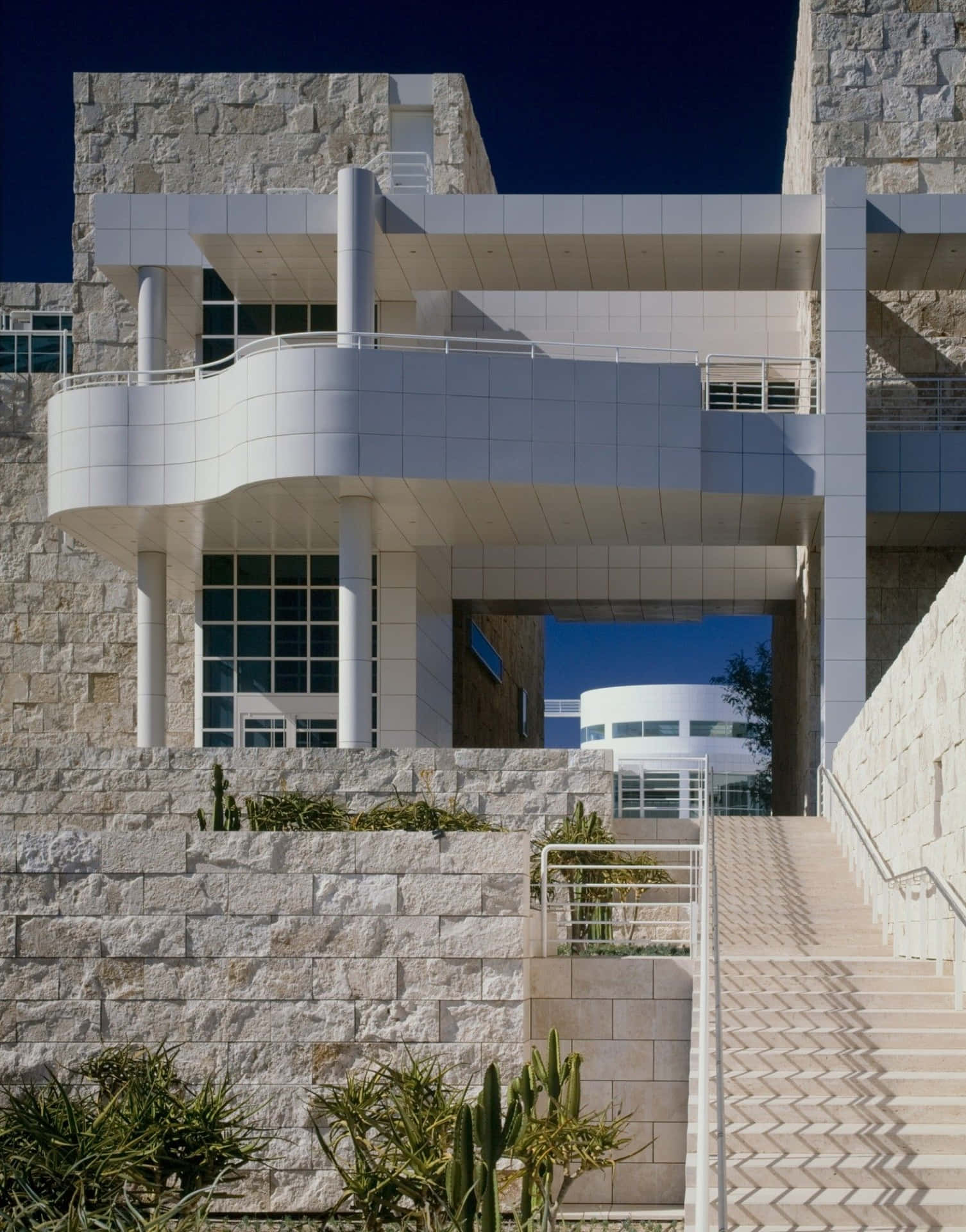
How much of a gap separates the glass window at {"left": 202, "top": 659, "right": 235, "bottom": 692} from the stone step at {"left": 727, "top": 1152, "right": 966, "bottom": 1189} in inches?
810

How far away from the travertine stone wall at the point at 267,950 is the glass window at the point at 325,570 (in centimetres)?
1578

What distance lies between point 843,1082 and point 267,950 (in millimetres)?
5107

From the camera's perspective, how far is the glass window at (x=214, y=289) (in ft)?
96.4

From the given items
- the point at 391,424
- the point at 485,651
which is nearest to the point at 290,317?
the point at 391,424

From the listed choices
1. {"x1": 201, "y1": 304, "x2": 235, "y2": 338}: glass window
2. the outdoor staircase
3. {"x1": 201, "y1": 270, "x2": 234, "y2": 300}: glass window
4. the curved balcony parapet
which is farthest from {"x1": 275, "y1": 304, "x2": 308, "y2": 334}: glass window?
the outdoor staircase

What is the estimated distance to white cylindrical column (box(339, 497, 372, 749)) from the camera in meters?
24.7

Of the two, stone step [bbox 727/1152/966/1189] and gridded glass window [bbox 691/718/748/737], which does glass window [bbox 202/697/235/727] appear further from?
gridded glass window [bbox 691/718/748/737]

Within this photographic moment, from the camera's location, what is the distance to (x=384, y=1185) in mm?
11562

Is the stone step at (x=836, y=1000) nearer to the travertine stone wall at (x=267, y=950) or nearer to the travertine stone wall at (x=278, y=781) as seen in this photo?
the travertine stone wall at (x=267, y=950)

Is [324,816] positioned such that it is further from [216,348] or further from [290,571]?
[216,348]

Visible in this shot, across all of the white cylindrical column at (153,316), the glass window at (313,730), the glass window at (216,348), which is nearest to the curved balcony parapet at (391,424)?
the white cylindrical column at (153,316)

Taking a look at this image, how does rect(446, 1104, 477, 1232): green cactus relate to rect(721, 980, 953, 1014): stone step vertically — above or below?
below

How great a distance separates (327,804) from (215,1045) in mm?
6232

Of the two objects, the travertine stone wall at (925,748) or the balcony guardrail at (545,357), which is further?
the balcony guardrail at (545,357)
